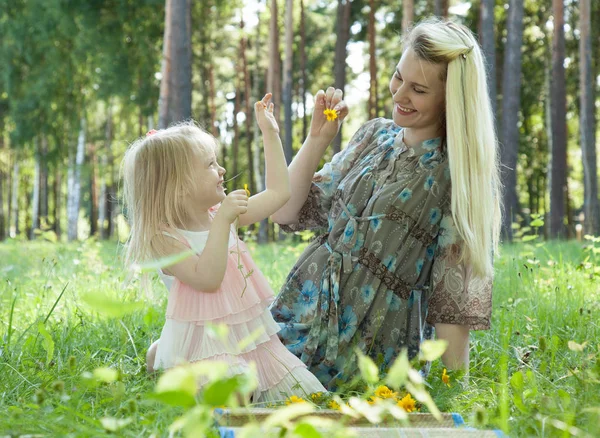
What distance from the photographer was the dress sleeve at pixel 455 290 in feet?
9.30

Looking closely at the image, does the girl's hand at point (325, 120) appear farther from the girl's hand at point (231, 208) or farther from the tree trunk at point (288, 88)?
the tree trunk at point (288, 88)

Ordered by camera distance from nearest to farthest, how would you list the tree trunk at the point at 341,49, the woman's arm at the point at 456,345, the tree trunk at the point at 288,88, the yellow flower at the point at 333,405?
the yellow flower at the point at 333,405, the woman's arm at the point at 456,345, the tree trunk at the point at 341,49, the tree trunk at the point at 288,88

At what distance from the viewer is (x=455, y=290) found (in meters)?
2.87

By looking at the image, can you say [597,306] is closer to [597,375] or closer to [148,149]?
[597,375]

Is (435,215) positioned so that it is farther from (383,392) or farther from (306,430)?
(306,430)

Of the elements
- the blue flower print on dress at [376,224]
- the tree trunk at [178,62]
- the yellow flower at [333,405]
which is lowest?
the yellow flower at [333,405]

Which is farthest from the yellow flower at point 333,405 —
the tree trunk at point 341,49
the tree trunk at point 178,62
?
the tree trunk at point 341,49

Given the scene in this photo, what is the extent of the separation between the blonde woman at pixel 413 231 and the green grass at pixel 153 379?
0.82 ft

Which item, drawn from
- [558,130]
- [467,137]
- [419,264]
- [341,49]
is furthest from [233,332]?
[341,49]

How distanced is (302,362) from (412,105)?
108 cm

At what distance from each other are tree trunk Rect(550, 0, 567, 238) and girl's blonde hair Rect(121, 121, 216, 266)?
1195cm

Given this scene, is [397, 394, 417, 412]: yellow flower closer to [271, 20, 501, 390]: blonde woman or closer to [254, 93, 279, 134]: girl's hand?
[271, 20, 501, 390]: blonde woman

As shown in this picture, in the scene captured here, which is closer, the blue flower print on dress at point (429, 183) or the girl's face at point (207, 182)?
the girl's face at point (207, 182)

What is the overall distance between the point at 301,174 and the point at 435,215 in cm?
60
